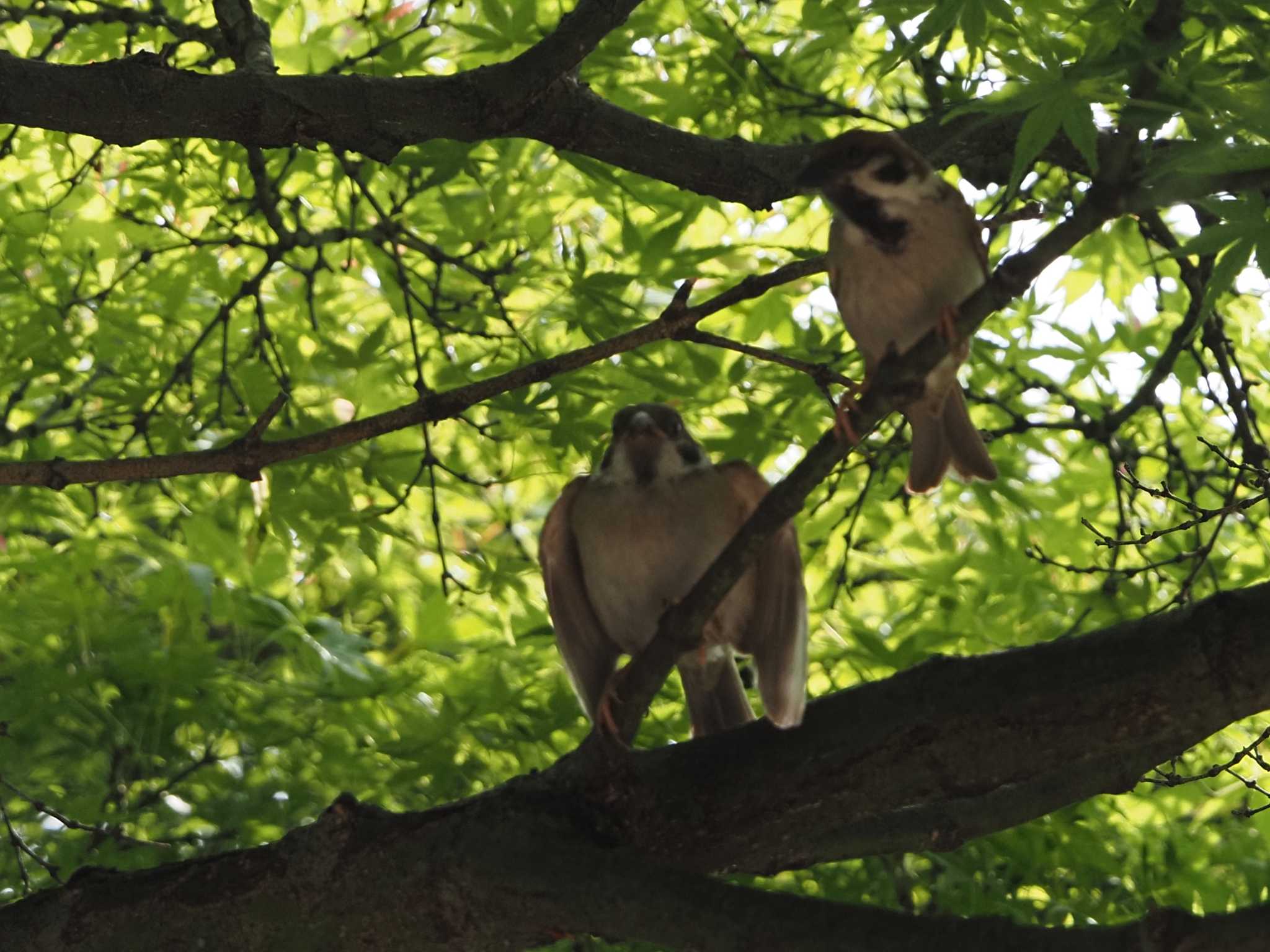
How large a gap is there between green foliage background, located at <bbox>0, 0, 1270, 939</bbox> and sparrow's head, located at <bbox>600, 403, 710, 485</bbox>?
1.10 ft

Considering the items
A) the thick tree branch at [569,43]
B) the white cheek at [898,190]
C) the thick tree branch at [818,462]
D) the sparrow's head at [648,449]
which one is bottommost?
the thick tree branch at [818,462]

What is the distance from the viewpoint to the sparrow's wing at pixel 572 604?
3.13 meters

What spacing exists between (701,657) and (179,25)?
6.67 ft

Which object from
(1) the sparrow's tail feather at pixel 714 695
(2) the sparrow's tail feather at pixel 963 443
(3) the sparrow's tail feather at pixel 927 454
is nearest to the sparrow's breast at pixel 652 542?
(1) the sparrow's tail feather at pixel 714 695

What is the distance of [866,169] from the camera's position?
2904 mm

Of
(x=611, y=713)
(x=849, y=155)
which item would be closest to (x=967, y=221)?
(x=849, y=155)

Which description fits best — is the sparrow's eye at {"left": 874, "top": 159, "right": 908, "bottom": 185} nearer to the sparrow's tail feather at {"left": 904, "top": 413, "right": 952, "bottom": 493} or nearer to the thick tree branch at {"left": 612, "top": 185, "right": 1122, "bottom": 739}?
the sparrow's tail feather at {"left": 904, "top": 413, "right": 952, "bottom": 493}

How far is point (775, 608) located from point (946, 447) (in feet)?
1.79

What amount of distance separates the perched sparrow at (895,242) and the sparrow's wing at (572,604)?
2.40 feet

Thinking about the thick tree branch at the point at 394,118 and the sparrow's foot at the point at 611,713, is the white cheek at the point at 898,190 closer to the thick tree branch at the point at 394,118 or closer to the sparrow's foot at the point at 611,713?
the thick tree branch at the point at 394,118

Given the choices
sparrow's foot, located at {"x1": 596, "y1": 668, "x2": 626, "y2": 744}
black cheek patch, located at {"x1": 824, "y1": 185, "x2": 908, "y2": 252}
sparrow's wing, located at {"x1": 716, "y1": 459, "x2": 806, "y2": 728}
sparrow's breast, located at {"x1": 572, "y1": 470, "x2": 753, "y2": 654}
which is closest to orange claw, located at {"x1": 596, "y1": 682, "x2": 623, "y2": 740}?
sparrow's foot, located at {"x1": 596, "y1": 668, "x2": 626, "y2": 744}

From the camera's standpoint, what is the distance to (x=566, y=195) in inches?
163

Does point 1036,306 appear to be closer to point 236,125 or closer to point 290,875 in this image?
point 236,125

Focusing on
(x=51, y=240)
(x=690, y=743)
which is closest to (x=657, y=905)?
(x=690, y=743)
